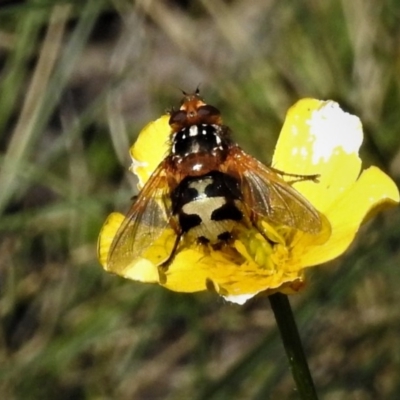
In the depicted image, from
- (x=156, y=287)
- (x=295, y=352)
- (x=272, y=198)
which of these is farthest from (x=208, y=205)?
(x=156, y=287)

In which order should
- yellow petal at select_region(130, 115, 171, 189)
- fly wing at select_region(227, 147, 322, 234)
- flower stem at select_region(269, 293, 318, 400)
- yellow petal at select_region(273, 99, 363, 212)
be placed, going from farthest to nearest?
yellow petal at select_region(130, 115, 171, 189) → yellow petal at select_region(273, 99, 363, 212) → fly wing at select_region(227, 147, 322, 234) → flower stem at select_region(269, 293, 318, 400)

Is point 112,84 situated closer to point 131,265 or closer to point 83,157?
point 83,157

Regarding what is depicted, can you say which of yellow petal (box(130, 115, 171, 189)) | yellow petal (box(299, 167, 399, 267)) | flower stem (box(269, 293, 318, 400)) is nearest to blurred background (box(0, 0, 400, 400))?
yellow petal (box(130, 115, 171, 189))

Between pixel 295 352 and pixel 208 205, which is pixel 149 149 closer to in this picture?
pixel 208 205

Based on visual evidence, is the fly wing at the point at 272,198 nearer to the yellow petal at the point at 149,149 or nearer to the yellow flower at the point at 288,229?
the yellow flower at the point at 288,229

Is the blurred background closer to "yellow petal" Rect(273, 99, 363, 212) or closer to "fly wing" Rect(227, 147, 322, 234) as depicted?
"yellow petal" Rect(273, 99, 363, 212)

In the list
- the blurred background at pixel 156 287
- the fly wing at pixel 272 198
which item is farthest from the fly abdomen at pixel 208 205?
the blurred background at pixel 156 287
